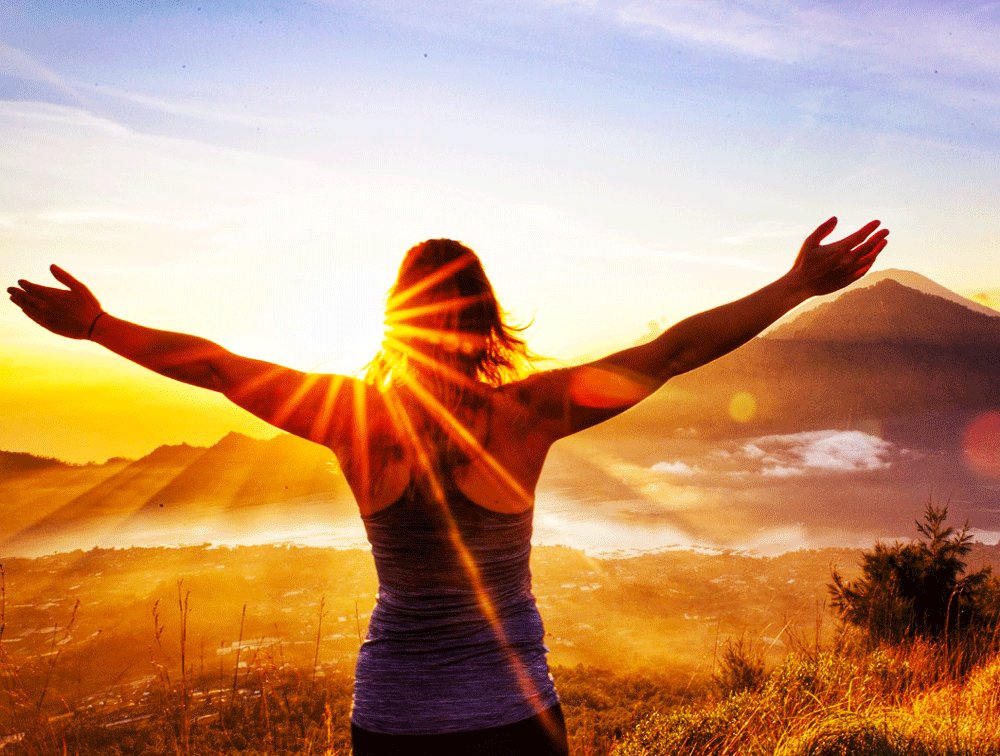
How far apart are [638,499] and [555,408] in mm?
85968

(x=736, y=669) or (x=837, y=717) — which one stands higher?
(x=837, y=717)

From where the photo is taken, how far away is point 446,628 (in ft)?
5.13

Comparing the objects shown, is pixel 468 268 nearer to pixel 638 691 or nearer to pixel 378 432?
pixel 378 432

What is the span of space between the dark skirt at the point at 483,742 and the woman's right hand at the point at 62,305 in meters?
1.19

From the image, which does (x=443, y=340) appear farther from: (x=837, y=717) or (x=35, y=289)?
(x=837, y=717)

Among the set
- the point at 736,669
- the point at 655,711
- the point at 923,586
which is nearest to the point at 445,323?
the point at 655,711

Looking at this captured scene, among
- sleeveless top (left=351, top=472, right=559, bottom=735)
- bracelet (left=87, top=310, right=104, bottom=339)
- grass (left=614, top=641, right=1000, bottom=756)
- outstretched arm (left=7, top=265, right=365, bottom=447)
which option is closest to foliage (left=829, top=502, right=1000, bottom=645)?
grass (left=614, top=641, right=1000, bottom=756)

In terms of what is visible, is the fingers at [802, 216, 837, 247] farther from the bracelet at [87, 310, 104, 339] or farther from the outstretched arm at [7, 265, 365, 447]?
the bracelet at [87, 310, 104, 339]

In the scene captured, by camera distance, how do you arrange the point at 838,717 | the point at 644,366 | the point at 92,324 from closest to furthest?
the point at 644,366 < the point at 92,324 < the point at 838,717

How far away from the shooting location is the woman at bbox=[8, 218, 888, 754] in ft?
5.13

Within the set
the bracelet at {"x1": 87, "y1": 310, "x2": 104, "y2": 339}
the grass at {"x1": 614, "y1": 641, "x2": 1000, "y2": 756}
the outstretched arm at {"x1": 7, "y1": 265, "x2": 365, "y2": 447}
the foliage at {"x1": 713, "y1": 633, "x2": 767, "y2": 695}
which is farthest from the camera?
the foliage at {"x1": 713, "y1": 633, "x2": 767, "y2": 695}

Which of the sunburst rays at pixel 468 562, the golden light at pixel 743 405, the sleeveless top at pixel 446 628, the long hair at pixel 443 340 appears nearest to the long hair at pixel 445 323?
the long hair at pixel 443 340

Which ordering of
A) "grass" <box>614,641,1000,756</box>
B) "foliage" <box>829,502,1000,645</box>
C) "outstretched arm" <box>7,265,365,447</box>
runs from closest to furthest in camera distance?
"outstretched arm" <box>7,265,365,447</box> → "grass" <box>614,641,1000,756</box> → "foliage" <box>829,502,1000,645</box>

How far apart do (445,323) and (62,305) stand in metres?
0.96
